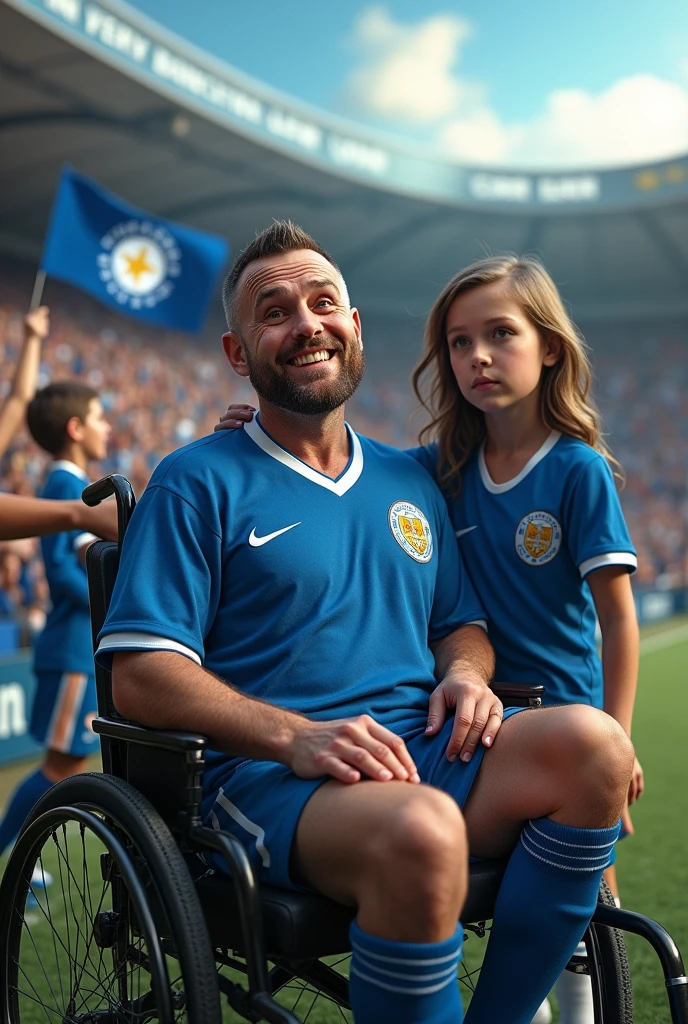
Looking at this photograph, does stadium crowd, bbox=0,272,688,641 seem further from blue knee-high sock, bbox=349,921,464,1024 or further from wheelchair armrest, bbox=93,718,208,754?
blue knee-high sock, bbox=349,921,464,1024

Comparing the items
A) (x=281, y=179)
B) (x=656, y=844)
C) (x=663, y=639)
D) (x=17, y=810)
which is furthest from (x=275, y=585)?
(x=281, y=179)

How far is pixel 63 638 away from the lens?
147 inches

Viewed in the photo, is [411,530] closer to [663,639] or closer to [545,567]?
[545,567]

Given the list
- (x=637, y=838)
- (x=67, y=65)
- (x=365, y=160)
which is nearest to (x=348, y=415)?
(x=365, y=160)

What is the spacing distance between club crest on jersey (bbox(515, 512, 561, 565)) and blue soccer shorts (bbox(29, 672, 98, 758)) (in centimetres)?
197

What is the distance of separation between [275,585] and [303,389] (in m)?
0.41

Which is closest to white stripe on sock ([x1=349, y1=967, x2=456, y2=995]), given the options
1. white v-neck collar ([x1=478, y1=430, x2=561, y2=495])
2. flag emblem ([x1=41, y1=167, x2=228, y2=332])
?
white v-neck collar ([x1=478, y1=430, x2=561, y2=495])

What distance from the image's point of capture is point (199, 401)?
62.8ft

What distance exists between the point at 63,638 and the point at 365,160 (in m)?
17.7

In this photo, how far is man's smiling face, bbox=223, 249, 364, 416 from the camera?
6.51 feet

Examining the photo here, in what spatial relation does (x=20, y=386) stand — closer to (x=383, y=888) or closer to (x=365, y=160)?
(x=383, y=888)

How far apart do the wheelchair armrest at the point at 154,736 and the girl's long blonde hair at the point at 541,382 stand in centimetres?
99

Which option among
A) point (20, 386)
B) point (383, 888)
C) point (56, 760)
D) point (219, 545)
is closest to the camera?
point (383, 888)

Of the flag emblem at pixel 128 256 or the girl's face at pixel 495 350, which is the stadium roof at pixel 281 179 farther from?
the girl's face at pixel 495 350
